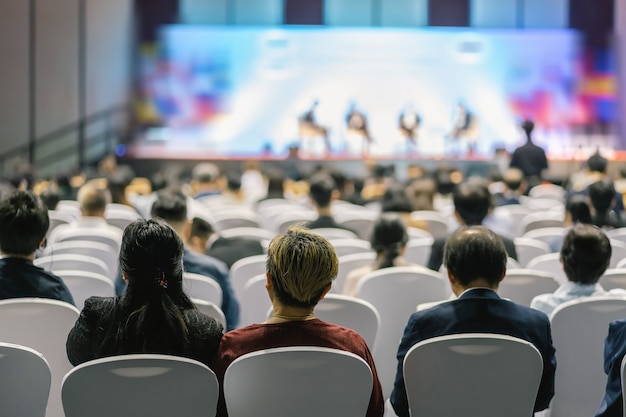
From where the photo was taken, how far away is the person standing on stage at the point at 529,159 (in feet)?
40.0

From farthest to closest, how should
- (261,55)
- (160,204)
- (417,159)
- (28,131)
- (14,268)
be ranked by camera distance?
(261,55) < (417,159) < (28,131) < (160,204) < (14,268)

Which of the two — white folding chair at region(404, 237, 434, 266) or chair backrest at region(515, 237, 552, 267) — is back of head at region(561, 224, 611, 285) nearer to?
chair backrest at region(515, 237, 552, 267)

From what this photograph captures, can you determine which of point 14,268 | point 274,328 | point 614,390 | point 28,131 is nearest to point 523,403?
point 614,390

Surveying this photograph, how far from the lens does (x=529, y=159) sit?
1224 cm

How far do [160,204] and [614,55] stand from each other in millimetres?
16940

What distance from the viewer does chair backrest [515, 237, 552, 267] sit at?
5.98m

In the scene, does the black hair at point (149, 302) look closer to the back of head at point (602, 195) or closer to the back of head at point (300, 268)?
the back of head at point (300, 268)

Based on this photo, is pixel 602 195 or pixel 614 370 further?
pixel 602 195

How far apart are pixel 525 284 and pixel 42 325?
2.13 meters

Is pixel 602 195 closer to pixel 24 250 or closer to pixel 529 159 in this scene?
pixel 24 250

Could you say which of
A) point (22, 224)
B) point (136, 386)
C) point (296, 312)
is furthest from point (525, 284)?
point (136, 386)

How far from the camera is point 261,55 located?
66.3 ft

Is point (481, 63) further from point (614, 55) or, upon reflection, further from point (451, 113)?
point (614, 55)

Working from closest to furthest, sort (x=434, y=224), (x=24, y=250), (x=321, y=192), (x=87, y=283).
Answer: (x=24, y=250) < (x=87, y=283) < (x=321, y=192) < (x=434, y=224)
